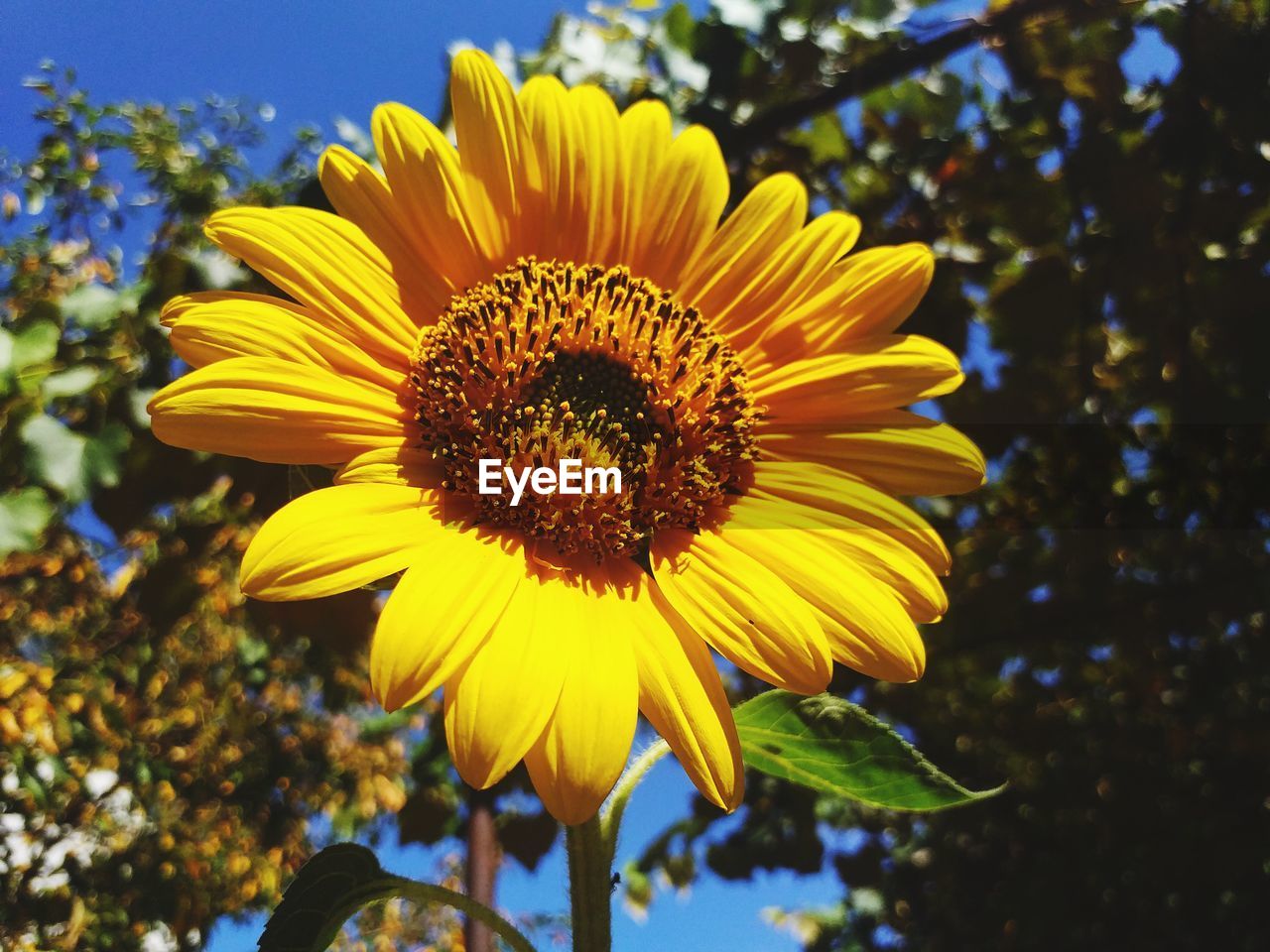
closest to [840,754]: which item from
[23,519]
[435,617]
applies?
[435,617]

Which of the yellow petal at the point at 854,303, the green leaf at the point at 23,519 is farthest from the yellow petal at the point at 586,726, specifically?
the green leaf at the point at 23,519

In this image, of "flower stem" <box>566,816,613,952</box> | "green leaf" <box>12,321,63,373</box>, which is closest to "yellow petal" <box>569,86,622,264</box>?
"flower stem" <box>566,816,613,952</box>

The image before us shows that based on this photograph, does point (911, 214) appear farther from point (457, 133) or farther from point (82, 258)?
point (82, 258)

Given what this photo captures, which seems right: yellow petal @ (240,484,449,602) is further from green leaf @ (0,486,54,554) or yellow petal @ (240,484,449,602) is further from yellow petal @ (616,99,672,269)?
green leaf @ (0,486,54,554)

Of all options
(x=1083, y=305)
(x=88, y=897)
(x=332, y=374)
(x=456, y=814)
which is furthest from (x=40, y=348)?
(x=1083, y=305)

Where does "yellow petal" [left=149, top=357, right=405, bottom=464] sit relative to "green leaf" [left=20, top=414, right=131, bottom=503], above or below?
below
